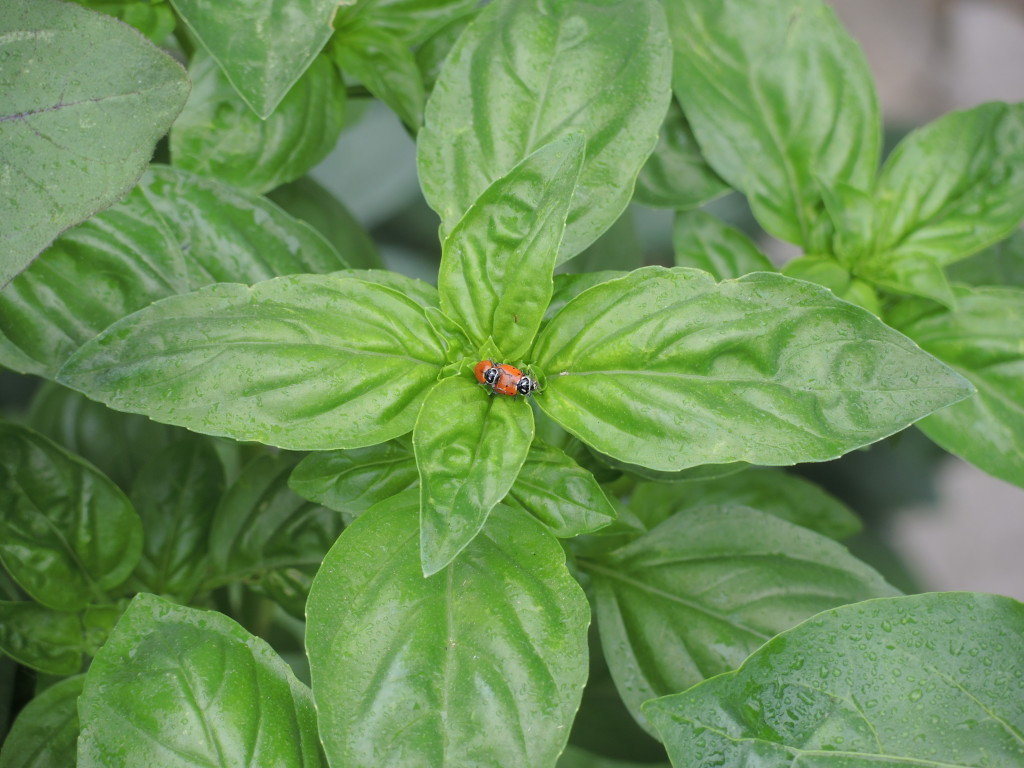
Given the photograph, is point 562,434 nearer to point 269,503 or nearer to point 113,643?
point 269,503

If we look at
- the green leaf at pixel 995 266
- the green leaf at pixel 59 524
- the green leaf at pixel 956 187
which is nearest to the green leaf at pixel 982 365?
the green leaf at pixel 956 187

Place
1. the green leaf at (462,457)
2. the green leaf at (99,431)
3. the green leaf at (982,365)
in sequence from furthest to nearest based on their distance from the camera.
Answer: the green leaf at (99,431), the green leaf at (982,365), the green leaf at (462,457)

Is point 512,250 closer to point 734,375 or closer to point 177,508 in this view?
point 734,375

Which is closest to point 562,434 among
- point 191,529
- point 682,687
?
point 682,687

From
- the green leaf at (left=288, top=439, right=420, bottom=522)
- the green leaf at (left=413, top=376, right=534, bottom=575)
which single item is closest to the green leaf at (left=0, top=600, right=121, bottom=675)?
the green leaf at (left=288, top=439, right=420, bottom=522)

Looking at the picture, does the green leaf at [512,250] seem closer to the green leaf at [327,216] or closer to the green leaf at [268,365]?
the green leaf at [268,365]

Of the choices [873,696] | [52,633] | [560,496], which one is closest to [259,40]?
[560,496]

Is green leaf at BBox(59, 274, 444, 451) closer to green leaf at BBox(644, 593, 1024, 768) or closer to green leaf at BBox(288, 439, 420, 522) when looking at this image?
green leaf at BBox(288, 439, 420, 522)
